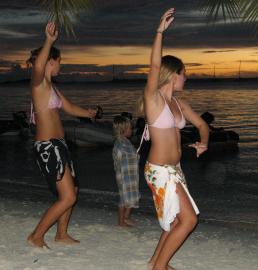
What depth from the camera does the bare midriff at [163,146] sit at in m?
4.61

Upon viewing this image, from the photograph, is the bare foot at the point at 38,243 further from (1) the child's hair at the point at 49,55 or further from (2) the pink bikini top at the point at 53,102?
(1) the child's hair at the point at 49,55

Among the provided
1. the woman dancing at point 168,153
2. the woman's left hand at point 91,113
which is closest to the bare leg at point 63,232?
the woman's left hand at point 91,113

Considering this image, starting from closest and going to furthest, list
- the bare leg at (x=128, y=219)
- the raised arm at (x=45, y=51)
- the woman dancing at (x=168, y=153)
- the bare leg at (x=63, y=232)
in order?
1. the woman dancing at (x=168, y=153)
2. the raised arm at (x=45, y=51)
3. the bare leg at (x=63, y=232)
4. the bare leg at (x=128, y=219)

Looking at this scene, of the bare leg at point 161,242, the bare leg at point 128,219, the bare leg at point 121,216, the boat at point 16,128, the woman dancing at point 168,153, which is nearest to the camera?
the woman dancing at point 168,153

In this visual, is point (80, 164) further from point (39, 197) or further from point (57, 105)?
point (57, 105)

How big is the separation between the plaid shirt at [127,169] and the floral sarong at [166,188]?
2.37m

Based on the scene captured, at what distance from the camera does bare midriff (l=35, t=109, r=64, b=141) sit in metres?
5.58

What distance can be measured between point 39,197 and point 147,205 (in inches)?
83.0

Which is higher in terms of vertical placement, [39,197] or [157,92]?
[157,92]

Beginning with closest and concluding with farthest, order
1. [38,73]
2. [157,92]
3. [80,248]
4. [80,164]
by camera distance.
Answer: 1. [157,92]
2. [38,73]
3. [80,248]
4. [80,164]

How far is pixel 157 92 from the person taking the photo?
448 cm

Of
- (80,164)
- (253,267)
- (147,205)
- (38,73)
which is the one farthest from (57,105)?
(80,164)

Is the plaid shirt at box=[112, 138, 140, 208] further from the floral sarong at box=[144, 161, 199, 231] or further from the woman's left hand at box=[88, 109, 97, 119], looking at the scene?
the floral sarong at box=[144, 161, 199, 231]

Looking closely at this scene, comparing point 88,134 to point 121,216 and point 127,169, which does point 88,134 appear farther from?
point 127,169
